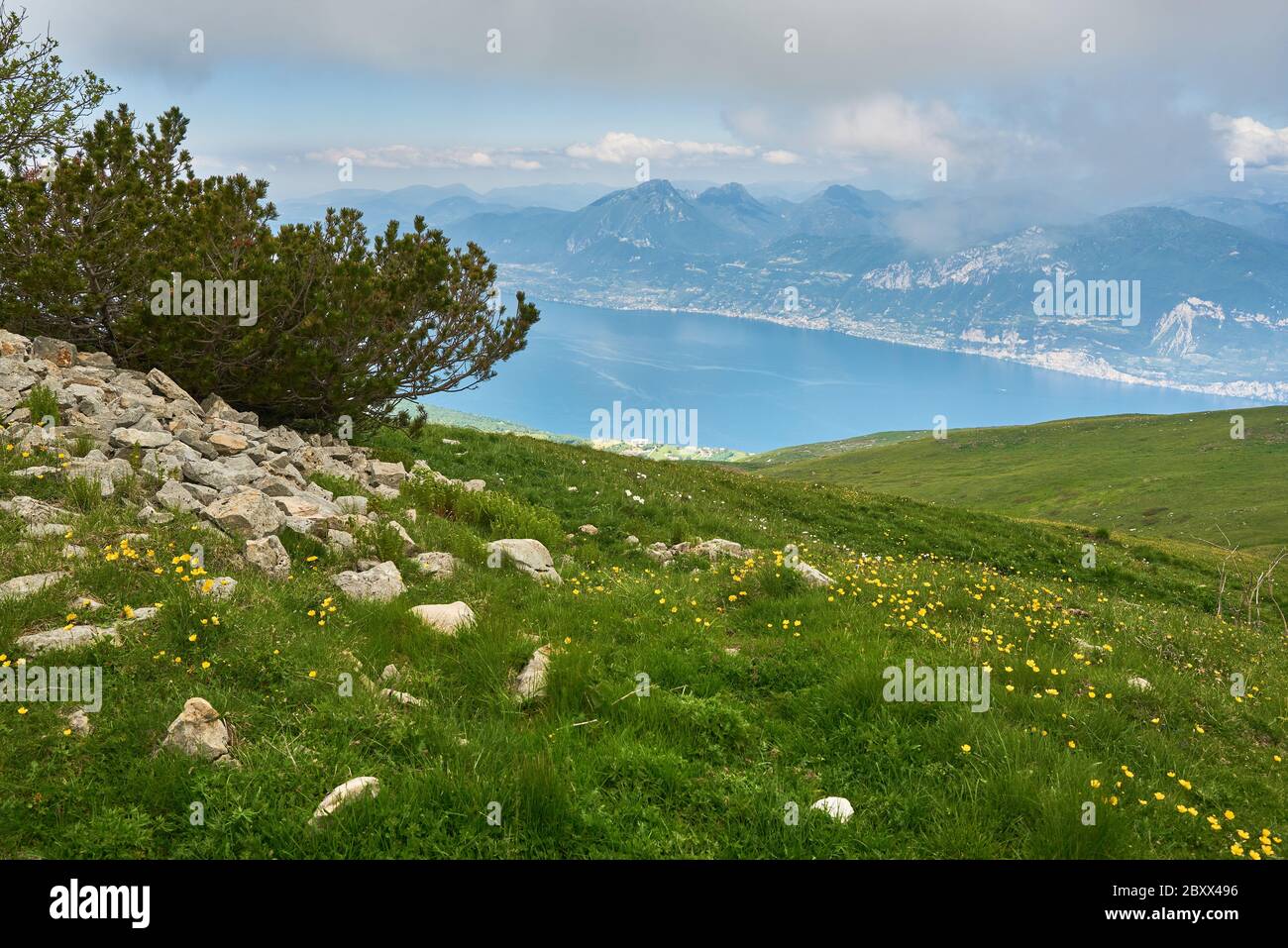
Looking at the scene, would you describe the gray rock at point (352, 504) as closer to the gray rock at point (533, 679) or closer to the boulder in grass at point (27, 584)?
the boulder in grass at point (27, 584)

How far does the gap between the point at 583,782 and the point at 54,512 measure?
27.1 feet

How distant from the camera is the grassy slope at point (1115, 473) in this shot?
284ft

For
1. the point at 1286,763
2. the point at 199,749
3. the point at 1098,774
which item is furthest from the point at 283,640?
the point at 1286,763

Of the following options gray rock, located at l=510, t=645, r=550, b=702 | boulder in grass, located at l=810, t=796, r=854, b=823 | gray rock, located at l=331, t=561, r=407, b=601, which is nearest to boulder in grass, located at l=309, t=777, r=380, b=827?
gray rock, located at l=510, t=645, r=550, b=702

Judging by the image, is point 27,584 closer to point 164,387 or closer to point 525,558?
point 525,558

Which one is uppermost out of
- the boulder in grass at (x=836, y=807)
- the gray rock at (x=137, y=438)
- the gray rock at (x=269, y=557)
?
the gray rock at (x=137, y=438)

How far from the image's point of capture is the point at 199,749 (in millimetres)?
5027

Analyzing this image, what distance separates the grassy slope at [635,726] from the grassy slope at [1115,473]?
265 ft

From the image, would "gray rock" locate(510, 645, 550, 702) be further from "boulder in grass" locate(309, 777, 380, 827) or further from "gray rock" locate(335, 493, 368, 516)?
"gray rock" locate(335, 493, 368, 516)

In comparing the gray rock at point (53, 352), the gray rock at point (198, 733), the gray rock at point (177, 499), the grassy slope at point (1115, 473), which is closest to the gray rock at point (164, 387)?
the gray rock at point (53, 352)

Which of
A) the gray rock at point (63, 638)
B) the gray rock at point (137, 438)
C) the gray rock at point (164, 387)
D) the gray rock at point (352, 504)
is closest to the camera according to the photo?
the gray rock at point (63, 638)

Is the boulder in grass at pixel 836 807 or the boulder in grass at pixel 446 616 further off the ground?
the boulder in grass at pixel 446 616

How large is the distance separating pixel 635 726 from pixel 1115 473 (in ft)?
434
